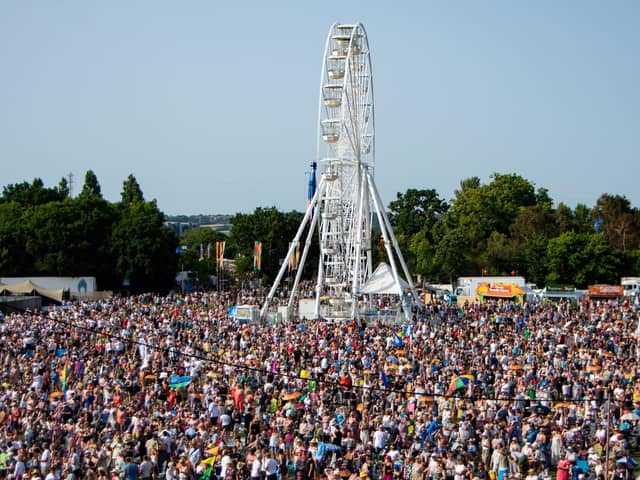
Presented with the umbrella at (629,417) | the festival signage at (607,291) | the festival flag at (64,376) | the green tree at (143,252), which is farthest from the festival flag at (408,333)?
the green tree at (143,252)

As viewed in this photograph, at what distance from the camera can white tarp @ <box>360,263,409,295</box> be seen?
1679 inches

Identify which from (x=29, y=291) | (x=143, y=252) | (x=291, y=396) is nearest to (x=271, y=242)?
(x=143, y=252)

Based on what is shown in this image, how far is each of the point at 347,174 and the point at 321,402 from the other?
2896 centimetres

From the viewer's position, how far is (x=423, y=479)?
628 inches

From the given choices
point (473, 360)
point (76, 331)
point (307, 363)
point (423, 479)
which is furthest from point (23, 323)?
point (423, 479)

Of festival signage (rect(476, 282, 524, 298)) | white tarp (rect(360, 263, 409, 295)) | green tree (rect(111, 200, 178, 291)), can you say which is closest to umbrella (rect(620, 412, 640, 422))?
white tarp (rect(360, 263, 409, 295))

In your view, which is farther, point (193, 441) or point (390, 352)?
point (390, 352)

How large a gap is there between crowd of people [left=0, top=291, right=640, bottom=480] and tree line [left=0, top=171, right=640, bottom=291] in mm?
34537

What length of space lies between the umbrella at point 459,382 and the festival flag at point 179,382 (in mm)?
7008

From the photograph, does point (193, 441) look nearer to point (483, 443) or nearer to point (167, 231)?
point (483, 443)

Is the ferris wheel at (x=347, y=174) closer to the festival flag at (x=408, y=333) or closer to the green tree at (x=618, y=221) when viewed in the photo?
the festival flag at (x=408, y=333)

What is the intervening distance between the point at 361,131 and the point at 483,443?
30.9m

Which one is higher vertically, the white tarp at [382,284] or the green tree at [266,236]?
the green tree at [266,236]

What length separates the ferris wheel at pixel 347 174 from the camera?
45.8 metres
